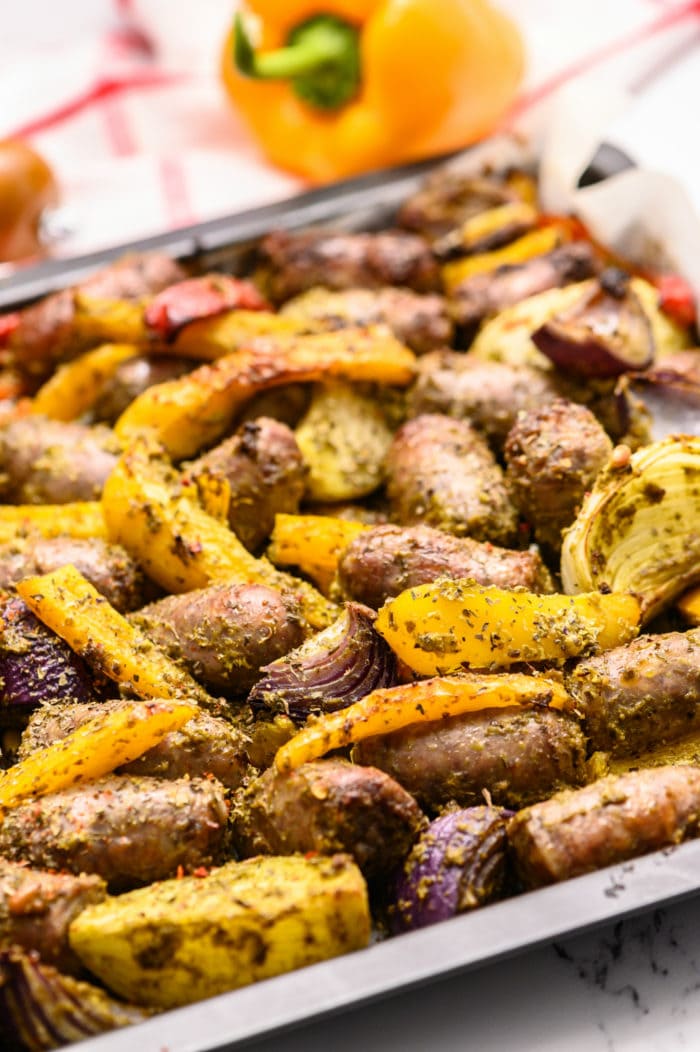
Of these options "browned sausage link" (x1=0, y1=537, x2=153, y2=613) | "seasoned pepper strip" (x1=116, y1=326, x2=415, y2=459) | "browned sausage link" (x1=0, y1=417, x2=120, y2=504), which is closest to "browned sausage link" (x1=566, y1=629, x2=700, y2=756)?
"browned sausage link" (x1=0, y1=537, x2=153, y2=613)

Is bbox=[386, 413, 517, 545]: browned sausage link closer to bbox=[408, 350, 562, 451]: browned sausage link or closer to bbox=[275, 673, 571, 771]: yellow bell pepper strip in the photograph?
bbox=[408, 350, 562, 451]: browned sausage link

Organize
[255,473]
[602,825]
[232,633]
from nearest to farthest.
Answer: [602,825] → [232,633] → [255,473]

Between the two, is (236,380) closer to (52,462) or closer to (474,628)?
(52,462)

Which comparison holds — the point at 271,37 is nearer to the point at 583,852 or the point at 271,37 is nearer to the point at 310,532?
the point at 310,532

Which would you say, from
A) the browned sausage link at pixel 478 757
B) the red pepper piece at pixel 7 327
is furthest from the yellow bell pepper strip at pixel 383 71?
the browned sausage link at pixel 478 757

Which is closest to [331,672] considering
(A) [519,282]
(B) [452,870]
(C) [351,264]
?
(B) [452,870]

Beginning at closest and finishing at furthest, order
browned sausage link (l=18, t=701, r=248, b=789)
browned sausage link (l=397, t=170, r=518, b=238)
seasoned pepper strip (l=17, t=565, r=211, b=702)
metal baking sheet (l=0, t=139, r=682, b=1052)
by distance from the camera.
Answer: metal baking sheet (l=0, t=139, r=682, b=1052) → browned sausage link (l=18, t=701, r=248, b=789) → seasoned pepper strip (l=17, t=565, r=211, b=702) → browned sausage link (l=397, t=170, r=518, b=238)
